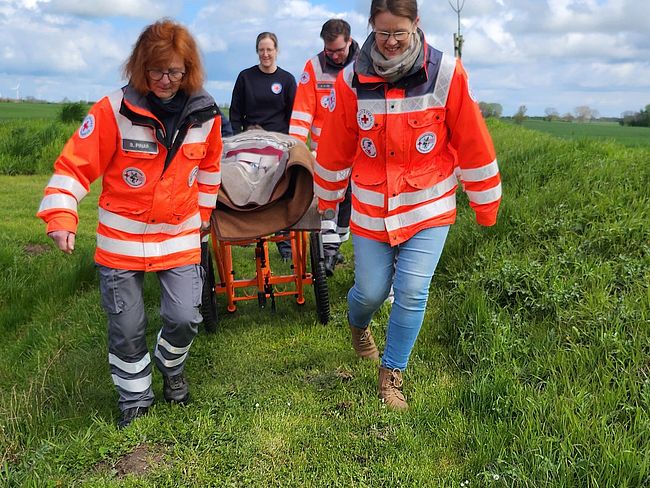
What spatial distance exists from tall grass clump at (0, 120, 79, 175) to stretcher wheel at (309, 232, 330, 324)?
12.2 m

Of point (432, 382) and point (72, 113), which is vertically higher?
point (72, 113)

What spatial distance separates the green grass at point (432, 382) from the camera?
3.05 meters

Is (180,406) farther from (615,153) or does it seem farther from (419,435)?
(615,153)

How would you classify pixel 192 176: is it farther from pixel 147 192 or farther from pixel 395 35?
pixel 395 35

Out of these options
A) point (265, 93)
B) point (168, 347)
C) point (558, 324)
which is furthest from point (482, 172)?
point (265, 93)

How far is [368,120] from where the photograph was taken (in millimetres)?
3391

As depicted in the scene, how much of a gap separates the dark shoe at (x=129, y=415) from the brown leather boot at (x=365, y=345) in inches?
56.2

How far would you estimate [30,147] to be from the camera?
15.3 m

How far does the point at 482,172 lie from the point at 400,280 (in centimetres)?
75

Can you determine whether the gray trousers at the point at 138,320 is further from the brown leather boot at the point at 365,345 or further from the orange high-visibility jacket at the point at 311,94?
the orange high-visibility jacket at the point at 311,94

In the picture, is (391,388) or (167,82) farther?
(391,388)

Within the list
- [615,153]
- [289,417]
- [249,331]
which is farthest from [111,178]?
[615,153]

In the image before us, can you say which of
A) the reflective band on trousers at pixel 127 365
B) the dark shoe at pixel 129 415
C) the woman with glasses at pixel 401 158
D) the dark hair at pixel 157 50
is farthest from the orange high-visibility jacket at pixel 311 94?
the dark shoe at pixel 129 415

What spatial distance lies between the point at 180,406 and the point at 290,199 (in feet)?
5.42
